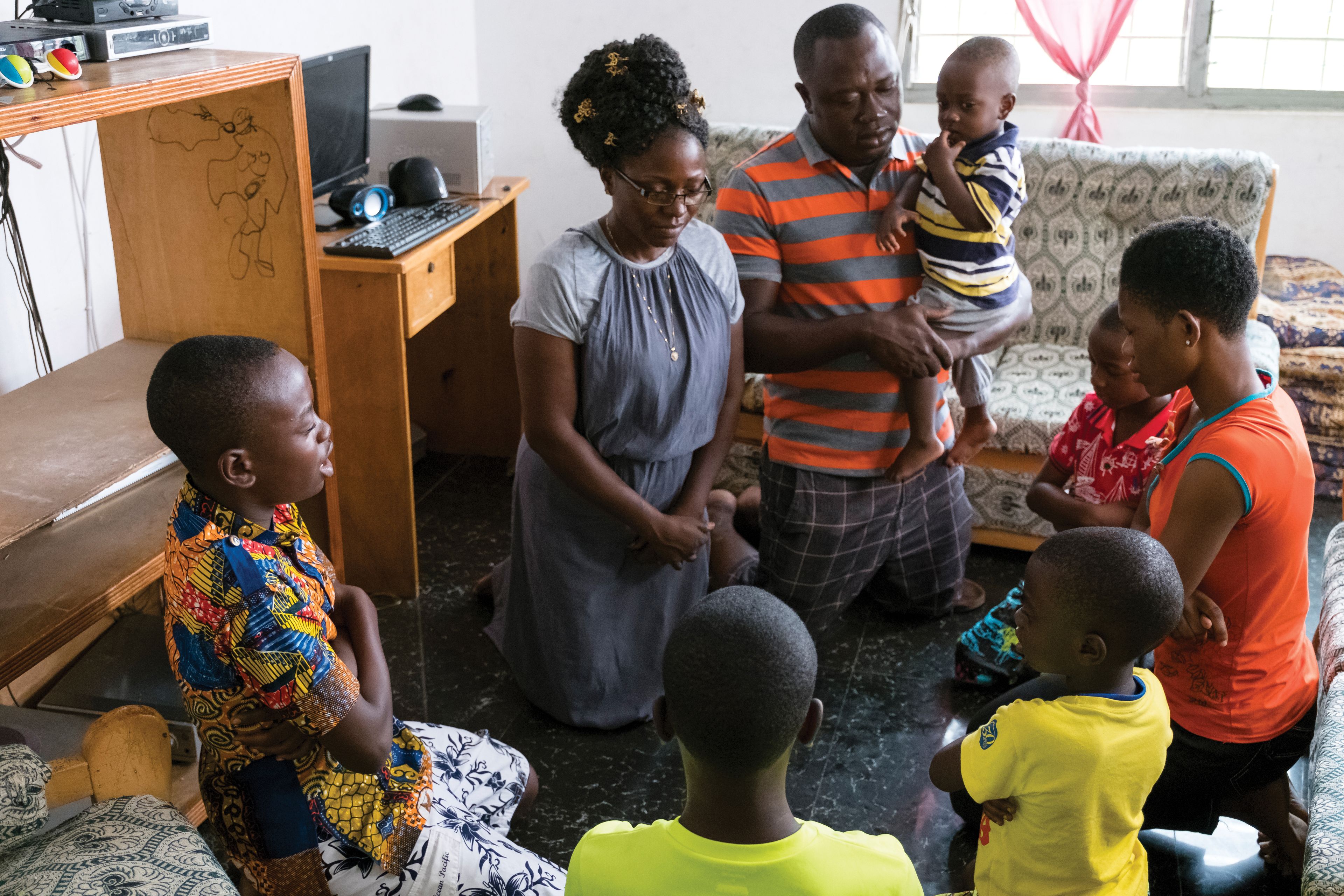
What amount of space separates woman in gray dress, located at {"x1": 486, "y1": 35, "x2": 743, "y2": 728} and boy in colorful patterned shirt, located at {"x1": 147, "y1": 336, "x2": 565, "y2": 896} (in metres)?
0.66

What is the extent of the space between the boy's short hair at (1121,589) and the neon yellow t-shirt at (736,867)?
423 mm

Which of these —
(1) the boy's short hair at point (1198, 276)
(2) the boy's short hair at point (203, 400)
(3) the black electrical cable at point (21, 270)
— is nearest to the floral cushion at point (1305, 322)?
(1) the boy's short hair at point (1198, 276)

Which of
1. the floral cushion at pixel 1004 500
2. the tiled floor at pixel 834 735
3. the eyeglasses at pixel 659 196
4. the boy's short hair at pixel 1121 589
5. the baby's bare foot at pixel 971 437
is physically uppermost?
the eyeglasses at pixel 659 196

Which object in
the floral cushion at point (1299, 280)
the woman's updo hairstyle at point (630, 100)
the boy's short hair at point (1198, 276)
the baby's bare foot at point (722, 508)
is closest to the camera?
the boy's short hair at point (1198, 276)

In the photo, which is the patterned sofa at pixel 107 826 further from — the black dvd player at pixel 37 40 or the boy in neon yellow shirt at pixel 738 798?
the black dvd player at pixel 37 40

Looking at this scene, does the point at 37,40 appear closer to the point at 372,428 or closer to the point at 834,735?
the point at 372,428

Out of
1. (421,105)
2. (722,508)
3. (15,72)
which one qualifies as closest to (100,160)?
(15,72)

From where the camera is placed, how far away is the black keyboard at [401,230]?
2691 mm

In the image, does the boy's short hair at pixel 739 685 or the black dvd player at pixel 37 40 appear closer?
the boy's short hair at pixel 739 685

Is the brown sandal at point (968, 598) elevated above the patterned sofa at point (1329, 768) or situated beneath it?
situated beneath

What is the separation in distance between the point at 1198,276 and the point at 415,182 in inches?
85.1

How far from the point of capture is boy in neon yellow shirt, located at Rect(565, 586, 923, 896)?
3.47 feet

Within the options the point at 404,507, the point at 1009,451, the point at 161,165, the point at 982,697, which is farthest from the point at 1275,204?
the point at 161,165

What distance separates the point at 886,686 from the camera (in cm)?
262
